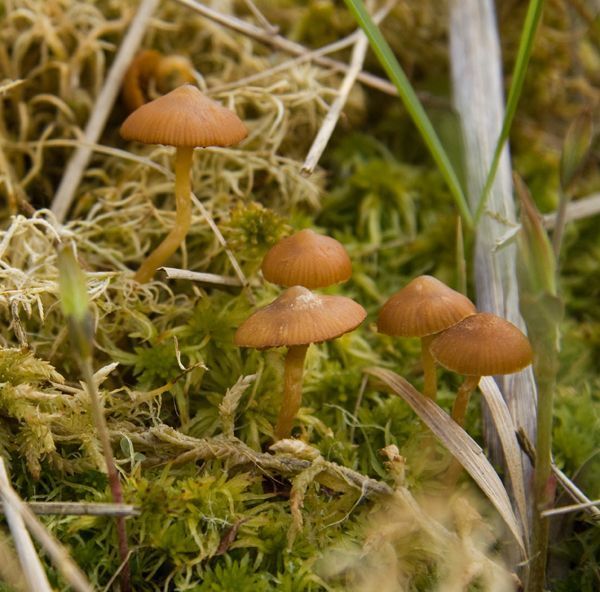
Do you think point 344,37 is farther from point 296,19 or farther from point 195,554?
point 195,554

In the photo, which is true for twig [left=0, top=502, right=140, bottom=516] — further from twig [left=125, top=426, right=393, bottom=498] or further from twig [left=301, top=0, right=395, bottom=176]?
twig [left=301, top=0, right=395, bottom=176]

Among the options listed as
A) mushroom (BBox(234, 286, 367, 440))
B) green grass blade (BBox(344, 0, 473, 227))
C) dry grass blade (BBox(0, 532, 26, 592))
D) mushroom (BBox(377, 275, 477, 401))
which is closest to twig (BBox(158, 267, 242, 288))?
mushroom (BBox(234, 286, 367, 440))

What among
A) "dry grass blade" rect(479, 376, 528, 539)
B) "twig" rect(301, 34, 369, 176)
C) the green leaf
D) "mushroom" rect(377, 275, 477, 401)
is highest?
the green leaf

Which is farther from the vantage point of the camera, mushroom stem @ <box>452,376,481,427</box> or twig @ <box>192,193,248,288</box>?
twig @ <box>192,193,248,288</box>

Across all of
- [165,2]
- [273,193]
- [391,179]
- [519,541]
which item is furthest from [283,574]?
[165,2]

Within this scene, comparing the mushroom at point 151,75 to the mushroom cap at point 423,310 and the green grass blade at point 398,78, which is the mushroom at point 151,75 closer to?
the green grass blade at point 398,78

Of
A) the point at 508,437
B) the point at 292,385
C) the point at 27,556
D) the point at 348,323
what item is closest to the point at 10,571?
the point at 27,556
